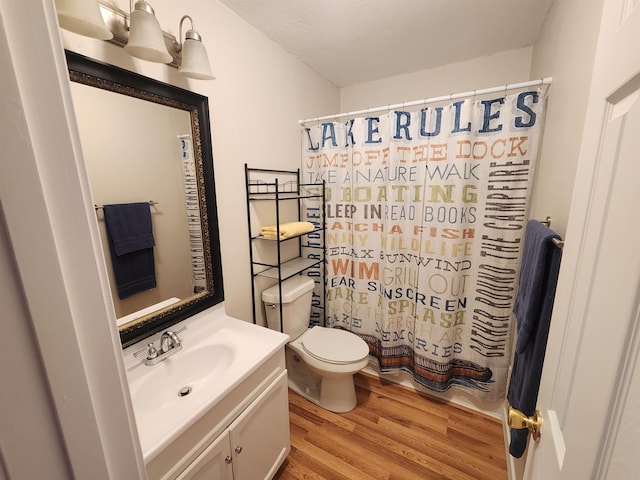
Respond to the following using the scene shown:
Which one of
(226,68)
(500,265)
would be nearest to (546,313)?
(500,265)

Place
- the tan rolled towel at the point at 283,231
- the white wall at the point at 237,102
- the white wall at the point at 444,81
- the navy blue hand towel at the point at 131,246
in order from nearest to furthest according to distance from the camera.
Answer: the navy blue hand towel at the point at 131,246 → the white wall at the point at 237,102 → the tan rolled towel at the point at 283,231 → the white wall at the point at 444,81

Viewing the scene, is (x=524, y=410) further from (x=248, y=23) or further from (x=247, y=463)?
(x=248, y=23)

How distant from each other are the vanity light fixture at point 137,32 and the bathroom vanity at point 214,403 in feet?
3.62

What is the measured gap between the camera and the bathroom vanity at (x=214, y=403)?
0.84 m

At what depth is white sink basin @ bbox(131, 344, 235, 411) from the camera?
1.00 meters

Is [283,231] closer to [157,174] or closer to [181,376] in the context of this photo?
[157,174]

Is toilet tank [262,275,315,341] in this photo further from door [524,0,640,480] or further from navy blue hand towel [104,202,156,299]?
door [524,0,640,480]

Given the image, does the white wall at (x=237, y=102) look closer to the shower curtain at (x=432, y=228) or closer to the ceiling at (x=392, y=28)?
the ceiling at (x=392, y=28)

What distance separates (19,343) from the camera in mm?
261

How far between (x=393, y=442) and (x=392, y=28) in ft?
7.87

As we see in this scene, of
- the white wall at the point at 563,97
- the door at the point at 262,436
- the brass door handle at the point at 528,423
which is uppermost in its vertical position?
the white wall at the point at 563,97

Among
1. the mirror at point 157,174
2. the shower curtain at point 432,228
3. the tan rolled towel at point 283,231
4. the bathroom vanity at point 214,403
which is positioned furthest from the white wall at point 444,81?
the bathroom vanity at point 214,403

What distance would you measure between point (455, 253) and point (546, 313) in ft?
2.60

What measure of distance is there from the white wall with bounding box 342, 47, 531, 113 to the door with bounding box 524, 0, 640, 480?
165 cm
